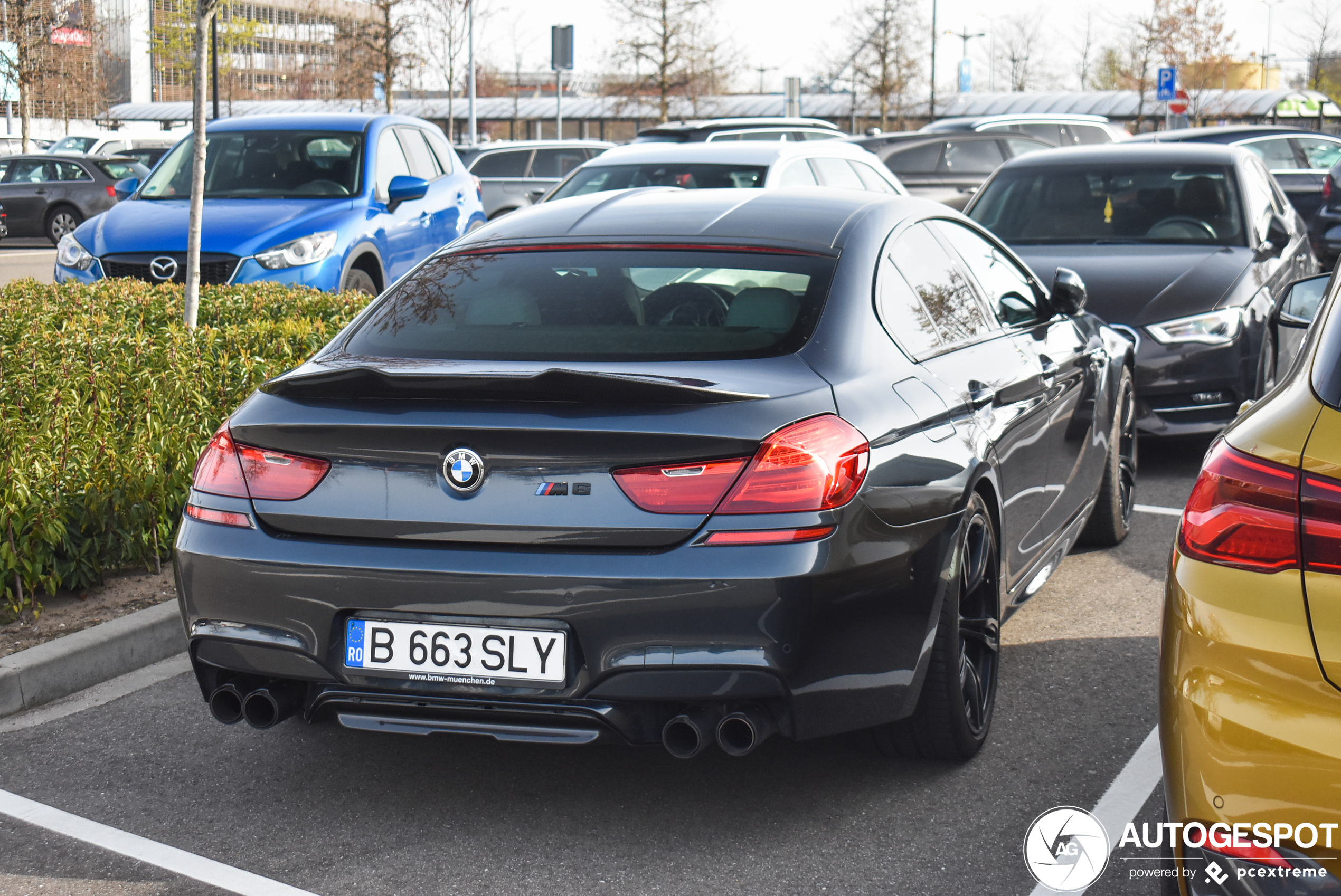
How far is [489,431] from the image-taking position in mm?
3064

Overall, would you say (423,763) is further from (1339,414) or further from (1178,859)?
(1339,414)

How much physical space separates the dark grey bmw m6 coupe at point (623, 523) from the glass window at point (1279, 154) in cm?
1698

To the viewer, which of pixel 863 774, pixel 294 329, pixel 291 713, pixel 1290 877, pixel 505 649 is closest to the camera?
pixel 1290 877

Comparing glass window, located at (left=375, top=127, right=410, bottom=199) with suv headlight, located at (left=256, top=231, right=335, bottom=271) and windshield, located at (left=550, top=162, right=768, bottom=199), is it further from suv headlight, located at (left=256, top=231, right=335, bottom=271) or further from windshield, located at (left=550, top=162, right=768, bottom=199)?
windshield, located at (left=550, top=162, right=768, bottom=199)

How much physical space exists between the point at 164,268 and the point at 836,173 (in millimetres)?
4781

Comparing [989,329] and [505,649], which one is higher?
[989,329]

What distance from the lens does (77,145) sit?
117 feet

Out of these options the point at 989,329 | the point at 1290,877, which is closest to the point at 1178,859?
the point at 1290,877

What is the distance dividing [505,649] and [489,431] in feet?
1.49

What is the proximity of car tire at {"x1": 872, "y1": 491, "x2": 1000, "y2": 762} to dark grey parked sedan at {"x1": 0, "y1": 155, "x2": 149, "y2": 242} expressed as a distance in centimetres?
2277

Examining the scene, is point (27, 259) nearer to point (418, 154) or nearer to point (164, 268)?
point (418, 154)

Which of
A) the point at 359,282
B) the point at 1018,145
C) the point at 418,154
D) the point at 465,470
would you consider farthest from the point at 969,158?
the point at 465,470

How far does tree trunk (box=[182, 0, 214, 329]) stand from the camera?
25.0ft

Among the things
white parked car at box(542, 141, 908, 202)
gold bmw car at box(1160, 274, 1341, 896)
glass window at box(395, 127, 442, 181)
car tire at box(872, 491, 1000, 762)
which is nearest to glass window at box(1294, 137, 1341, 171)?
white parked car at box(542, 141, 908, 202)
